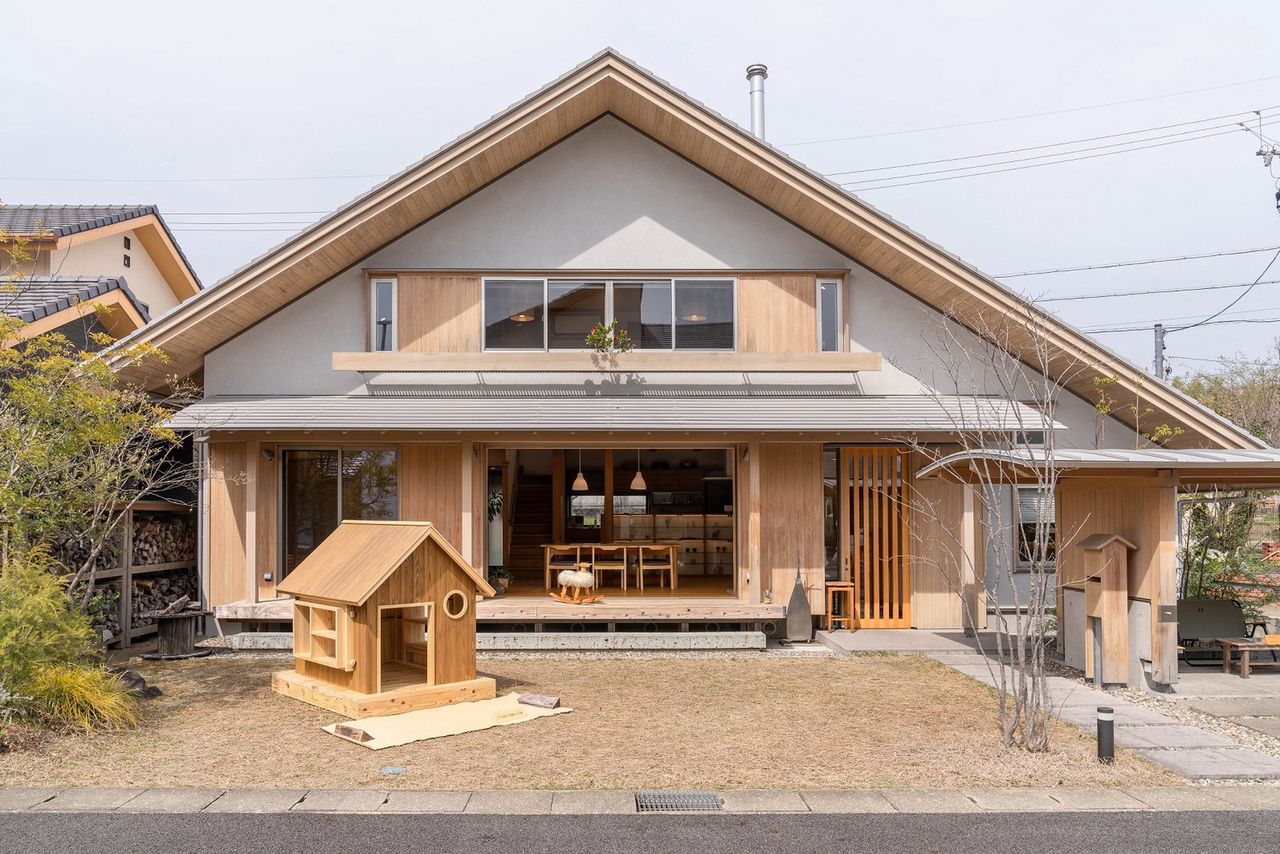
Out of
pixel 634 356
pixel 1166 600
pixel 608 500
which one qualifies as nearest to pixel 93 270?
pixel 608 500

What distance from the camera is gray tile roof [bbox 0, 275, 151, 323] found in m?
11.1

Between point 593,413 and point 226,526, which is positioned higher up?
point 593,413

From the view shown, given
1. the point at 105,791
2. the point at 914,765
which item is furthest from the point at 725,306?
the point at 105,791

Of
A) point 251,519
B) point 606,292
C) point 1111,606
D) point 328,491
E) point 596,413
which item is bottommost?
point 1111,606

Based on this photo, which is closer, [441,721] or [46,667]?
[46,667]

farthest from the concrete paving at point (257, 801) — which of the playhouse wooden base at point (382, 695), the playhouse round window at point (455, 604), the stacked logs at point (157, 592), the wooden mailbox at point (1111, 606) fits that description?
the wooden mailbox at point (1111, 606)

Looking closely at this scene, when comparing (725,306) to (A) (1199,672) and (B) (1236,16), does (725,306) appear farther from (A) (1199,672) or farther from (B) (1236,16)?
(B) (1236,16)

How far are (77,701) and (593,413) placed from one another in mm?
5959

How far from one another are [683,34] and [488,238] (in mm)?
7016

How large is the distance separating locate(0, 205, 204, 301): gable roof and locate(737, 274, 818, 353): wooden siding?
10864 mm

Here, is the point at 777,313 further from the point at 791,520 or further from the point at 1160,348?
the point at 1160,348

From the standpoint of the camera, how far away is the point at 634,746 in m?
6.79

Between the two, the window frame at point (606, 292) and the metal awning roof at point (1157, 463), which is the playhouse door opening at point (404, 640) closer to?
the window frame at point (606, 292)

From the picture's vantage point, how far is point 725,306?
39.8 feet
